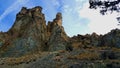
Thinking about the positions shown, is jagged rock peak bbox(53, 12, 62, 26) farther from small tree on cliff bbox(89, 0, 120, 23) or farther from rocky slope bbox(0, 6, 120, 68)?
small tree on cliff bbox(89, 0, 120, 23)

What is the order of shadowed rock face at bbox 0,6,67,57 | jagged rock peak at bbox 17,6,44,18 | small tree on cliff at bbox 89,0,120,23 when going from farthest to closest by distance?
jagged rock peak at bbox 17,6,44,18, shadowed rock face at bbox 0,6,67,57, small tree on cliff at bbox 89,0,120,23

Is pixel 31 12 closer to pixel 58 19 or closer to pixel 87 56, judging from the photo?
pixel 58 19

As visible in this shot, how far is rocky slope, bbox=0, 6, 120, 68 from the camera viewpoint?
4450cm

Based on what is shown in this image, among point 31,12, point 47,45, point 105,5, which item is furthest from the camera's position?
point 31,12

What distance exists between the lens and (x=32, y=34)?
8569 centimetres

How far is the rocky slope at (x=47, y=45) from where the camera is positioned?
44.5 m

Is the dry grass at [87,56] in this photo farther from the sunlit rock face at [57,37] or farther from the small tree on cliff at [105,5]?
the sunlit rock face at [57,37]

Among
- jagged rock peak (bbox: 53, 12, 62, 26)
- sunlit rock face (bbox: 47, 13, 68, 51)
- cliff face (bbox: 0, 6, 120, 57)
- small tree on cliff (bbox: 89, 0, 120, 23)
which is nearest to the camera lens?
small tree on cliff (bbox: 89, 0, 120, 23)

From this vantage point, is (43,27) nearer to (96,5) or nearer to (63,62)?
(63,62)

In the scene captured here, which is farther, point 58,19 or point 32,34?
point 58,19

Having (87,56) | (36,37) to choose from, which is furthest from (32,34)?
(87,56)

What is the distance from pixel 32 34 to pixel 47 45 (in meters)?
5.24

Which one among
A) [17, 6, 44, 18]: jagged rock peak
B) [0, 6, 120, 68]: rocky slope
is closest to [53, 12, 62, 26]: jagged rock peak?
[0, 6, 120, 68]: rocky slope

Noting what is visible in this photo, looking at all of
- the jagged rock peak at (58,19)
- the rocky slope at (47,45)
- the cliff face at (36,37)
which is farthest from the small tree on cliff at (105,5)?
the jagged rock peak at (58,19)
